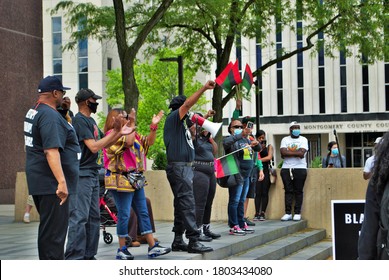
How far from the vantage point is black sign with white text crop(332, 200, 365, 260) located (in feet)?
18.6

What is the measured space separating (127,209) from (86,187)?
110cm

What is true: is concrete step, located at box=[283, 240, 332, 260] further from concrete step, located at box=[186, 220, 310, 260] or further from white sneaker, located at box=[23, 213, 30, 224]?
white sneaker, located at box=[23, 213, 30, 224]

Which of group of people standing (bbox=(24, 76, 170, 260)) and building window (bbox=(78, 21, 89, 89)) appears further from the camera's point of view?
building window (bbox=(78, 21, 89, 89))

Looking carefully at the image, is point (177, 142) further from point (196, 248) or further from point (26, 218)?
point (26, 218)

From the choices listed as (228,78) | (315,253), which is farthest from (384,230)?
→ (315,253)

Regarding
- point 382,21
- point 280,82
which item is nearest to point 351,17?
point 382,21

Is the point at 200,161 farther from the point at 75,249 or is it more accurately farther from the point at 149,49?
the point at 149,49

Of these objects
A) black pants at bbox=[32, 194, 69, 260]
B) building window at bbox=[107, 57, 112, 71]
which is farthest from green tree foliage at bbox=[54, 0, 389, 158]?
building window at bbox=[107, 57, 112, 71]

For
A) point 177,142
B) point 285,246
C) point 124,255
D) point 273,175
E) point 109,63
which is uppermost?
point 109,63

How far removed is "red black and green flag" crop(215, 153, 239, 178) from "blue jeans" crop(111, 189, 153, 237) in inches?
106

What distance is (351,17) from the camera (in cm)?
2256

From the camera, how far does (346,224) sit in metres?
5.72

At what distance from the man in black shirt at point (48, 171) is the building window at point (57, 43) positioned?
55.7m

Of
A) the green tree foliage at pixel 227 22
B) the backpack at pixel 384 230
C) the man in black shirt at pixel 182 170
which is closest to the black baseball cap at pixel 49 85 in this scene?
the man in black shirt at pixel 182 170
